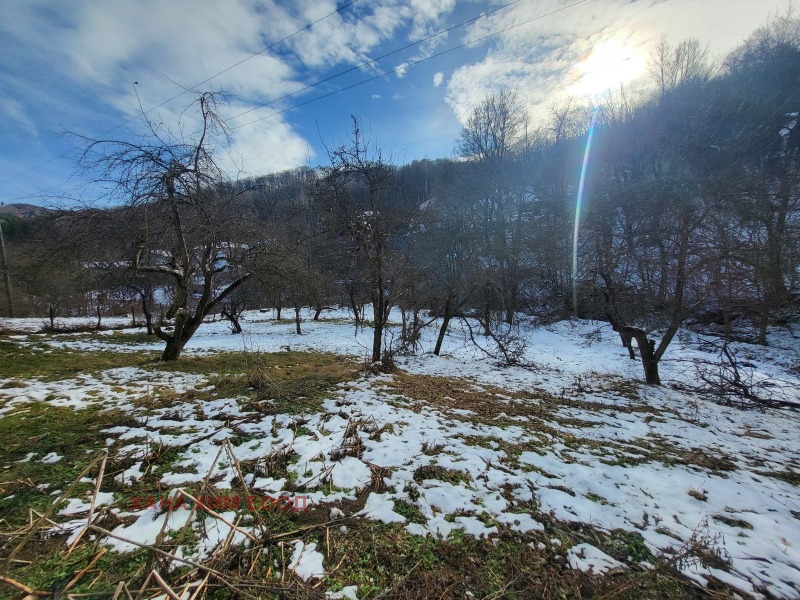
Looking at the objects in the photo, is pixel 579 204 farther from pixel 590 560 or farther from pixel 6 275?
pixel 6 275

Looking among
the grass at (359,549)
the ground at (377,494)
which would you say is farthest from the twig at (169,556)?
the grass at (359,549)

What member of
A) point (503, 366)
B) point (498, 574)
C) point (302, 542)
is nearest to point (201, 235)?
point (302, 542)

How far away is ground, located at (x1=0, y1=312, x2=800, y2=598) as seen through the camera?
180cm

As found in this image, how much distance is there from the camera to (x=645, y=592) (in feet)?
5.93

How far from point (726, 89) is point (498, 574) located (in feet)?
77.9

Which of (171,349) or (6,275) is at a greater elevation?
(6,275)

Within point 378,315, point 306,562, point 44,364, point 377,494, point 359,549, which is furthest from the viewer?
point 378,315

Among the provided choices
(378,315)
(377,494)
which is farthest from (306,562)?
(378,315)

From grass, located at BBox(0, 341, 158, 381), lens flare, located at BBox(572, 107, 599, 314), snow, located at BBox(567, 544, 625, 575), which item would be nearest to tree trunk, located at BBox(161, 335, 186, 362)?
grass, located at BBox(0, 341, 158, 381)

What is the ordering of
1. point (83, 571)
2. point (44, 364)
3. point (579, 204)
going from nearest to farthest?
point (83, 571) < point (44, 364) < point (579, 204)

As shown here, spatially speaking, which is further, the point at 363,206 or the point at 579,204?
the point at 579,204

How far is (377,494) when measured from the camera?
2641 millimetres

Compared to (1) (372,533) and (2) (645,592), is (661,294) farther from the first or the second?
(1) (372,533)

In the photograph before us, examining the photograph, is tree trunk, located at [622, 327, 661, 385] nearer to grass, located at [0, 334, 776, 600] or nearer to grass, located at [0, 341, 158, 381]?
grass, located at [0, 334, 776, 600]
